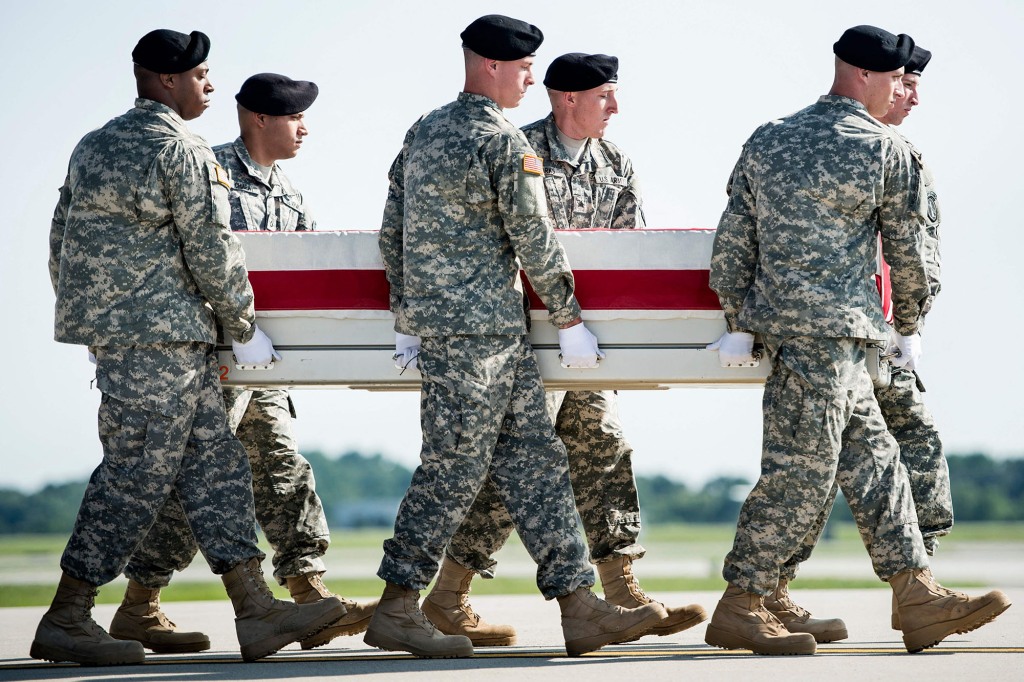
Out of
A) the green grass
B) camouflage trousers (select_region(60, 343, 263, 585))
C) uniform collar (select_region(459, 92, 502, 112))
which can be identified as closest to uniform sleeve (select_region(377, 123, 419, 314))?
uniform collar (select_region(459, 92, 502, 112))

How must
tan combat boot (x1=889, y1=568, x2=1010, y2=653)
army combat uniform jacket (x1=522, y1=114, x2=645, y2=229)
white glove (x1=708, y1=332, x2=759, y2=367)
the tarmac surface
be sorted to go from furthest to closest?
army combat uniform jacket (x1=522, y1=114, x2=645, y2=229), white glove (x1=708, y1=332, x2=759, y2=367), tan combat boot (x1=889, y1=568, x2=1010, y2=653), the tarmac surface

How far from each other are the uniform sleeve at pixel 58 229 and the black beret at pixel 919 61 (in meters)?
3.58

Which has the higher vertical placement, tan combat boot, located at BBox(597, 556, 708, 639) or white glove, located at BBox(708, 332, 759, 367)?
white glove, located at BBox(708, 332, 759, 367)

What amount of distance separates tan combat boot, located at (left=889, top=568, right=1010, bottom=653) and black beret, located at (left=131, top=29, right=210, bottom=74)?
123 inches

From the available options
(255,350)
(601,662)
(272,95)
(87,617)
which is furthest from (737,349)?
(87,617)

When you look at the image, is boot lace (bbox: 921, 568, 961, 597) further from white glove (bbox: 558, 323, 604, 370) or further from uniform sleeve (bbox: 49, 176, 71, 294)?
uniform sleeve (bbox: 49, 176, 71, 294)

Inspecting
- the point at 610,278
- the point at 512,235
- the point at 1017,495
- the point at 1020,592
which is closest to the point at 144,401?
the point at 512,235

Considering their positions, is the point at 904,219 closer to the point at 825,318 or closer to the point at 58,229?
the point at 825,318

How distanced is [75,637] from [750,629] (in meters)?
2.33

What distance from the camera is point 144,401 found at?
198 inches

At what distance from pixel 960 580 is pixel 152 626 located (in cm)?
1675

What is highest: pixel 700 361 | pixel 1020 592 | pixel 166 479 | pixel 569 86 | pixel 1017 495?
pixel 569 86

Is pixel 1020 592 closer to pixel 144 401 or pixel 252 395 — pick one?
pixel 252 395

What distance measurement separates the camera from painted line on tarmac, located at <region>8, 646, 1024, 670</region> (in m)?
5.12
